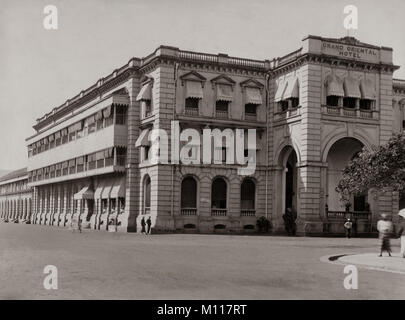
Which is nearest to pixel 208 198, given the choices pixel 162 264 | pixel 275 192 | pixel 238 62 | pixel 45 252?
pixel 275 192

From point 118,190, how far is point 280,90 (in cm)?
1456

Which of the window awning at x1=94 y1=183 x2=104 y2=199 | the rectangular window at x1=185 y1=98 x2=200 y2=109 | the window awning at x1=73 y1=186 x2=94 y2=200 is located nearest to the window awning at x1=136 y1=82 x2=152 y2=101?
the rectangular window at x1=185 y1=98 x2=200 y2=109

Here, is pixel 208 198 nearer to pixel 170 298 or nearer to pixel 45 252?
pixel 45 252

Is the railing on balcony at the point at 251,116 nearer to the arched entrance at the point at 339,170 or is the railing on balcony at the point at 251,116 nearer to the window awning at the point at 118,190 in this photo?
the arched entrance at the point at 339,170

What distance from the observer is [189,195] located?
44094 mm

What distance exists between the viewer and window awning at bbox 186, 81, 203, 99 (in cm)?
4347

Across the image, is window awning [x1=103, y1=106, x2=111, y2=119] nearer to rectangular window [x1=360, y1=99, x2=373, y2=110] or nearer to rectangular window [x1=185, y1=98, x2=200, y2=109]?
rectangular window [x1=185, y1=98, x2=200, y2=109]

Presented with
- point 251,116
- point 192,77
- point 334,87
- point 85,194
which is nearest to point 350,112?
point 334,87

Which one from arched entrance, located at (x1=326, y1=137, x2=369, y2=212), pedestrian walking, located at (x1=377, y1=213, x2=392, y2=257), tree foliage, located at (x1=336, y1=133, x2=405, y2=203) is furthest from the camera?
arched entrance, located at (x1=326, y1=137, x2=369, y2=212)

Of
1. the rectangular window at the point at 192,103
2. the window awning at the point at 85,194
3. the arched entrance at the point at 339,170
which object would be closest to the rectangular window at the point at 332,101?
the arched entrance at the point at 339,170

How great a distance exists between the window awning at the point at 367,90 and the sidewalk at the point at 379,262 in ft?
73.9

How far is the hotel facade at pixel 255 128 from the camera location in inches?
1640

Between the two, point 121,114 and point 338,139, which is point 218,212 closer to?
point 338,139

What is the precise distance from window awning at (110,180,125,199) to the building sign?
18.1 m
